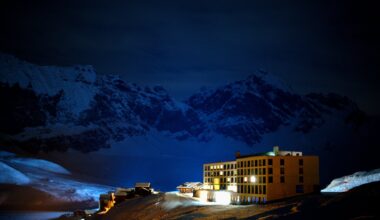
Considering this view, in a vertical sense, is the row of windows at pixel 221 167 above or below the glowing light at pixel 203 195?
above

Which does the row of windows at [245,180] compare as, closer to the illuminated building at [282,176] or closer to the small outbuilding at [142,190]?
the illuminated building at [282,176]

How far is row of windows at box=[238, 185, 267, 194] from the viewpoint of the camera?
72787mm

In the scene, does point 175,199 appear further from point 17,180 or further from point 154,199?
point 17,180

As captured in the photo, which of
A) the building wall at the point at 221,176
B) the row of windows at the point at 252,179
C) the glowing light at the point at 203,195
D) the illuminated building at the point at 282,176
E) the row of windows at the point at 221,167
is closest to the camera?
the illuminated building at the point at 282,176

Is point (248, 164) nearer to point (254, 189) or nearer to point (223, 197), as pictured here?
point (254, 189)

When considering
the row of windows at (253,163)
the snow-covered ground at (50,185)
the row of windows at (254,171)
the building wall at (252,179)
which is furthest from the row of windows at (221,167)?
the snow-covered ground at (50,185)

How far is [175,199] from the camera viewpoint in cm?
7369

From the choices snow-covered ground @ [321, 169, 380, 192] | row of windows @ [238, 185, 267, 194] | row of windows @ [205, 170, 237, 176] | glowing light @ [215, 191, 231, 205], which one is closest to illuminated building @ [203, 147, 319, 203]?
row of windows @ [238, 185, 267, 194]

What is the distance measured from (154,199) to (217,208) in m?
22.1

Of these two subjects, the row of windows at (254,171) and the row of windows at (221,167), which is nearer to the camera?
the row of windows at (254,171)

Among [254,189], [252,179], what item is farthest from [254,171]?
[254,189]

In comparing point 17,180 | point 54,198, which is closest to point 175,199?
point 54,198

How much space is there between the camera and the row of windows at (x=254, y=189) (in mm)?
72787

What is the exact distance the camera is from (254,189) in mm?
76125
